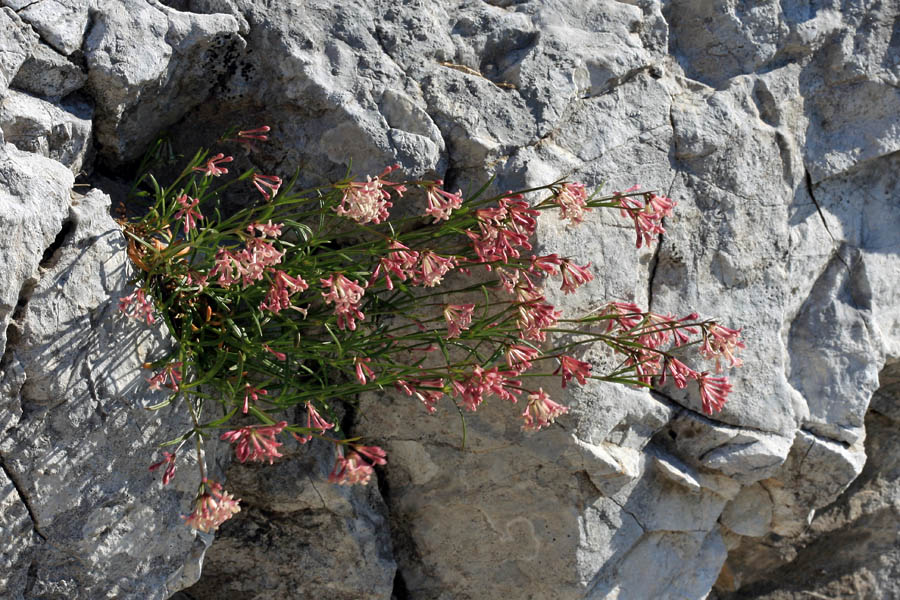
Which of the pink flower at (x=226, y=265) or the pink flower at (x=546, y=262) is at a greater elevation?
the pink flower at (x=226, y=265)

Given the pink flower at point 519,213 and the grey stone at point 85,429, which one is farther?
the pink flower at point 519,213

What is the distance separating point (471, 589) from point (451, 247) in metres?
1.62

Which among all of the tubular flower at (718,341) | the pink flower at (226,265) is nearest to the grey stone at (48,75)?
the pink flower at (226,265)

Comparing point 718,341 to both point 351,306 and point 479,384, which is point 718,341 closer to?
point 479,384

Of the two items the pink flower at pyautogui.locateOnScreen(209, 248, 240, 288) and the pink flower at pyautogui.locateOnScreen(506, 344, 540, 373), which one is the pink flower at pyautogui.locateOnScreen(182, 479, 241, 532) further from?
the pink flower at pyautogui.locateOnScreen(506, 344, 540, 373)

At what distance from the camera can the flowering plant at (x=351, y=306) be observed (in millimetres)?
3029

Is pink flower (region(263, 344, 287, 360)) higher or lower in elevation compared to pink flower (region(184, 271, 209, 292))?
lower

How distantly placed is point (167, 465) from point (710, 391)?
6.53 feet

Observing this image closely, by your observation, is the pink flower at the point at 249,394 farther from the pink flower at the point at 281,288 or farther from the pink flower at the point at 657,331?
the pink flower at the point at 657,331

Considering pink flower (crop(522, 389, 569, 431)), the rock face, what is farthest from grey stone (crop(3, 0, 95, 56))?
pink flower (crop(522, 389, 569, 431))

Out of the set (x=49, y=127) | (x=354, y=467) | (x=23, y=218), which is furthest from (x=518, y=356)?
(x=49, y=127)

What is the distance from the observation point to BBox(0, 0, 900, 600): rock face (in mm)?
3111

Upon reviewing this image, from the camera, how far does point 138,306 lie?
3.17 metres

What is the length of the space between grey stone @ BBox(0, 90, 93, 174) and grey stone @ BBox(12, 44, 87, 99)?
1.4 inches
